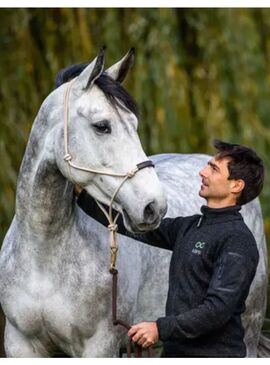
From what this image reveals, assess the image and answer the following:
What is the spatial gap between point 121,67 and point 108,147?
0.39 metres

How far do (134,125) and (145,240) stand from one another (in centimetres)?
48

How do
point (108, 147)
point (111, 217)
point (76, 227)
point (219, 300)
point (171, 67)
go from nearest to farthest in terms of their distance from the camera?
1. point (219, 300)
2. point (108, 147)
3. point (111, 217)
4. point (76, 227)
5. point (171, 67)

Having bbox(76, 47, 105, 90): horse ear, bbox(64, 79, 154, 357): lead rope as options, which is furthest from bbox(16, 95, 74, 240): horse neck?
bbox(76, 47, 105, 90): horse ear

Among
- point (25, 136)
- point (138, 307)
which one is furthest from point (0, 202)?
point (138, 307)

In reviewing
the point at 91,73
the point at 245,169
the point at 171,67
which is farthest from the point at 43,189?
the point at 171,67

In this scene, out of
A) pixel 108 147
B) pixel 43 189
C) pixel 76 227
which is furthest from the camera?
pixel 76 227

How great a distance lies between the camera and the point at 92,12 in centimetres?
909

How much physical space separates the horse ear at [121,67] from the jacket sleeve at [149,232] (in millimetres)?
502

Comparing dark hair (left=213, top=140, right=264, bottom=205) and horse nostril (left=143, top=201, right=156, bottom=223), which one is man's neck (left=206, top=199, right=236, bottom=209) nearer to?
dark hair (left=213, top=140, right=264, bottom=205)

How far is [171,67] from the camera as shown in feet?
29.8

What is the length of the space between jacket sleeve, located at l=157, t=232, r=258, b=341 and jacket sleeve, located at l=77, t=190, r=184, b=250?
361 mm

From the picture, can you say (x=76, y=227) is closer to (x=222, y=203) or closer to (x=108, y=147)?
(x=108, y=147)

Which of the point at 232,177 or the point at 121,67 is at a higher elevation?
the point at 121,67

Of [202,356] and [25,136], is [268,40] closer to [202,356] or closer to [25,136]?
[25,136]
